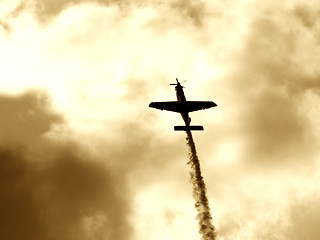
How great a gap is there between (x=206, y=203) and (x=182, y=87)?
2253 cm

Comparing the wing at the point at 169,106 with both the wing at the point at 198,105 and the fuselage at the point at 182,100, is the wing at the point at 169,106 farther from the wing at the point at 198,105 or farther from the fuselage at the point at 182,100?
the wing at the point at 198,105

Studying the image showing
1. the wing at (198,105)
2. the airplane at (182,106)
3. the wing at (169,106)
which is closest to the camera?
the airplane at (182,106)

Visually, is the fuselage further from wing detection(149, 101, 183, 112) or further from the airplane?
wing detection(149, 101, 183, 112)

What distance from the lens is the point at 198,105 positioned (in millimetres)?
74375

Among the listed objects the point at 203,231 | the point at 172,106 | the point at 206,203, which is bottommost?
the point at 203,231

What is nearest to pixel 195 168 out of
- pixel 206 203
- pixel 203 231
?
pixel 206 203

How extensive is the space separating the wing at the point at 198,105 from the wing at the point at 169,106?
2.12 metres

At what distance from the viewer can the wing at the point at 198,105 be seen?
241ft

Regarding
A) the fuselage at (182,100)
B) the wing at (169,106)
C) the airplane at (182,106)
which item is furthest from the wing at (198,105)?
the wing at (169,106)

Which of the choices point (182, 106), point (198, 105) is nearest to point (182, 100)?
point (182, 106)

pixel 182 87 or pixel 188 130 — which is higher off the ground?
pixel 182 87

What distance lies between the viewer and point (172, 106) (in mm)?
71375

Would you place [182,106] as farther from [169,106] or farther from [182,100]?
[169,106]

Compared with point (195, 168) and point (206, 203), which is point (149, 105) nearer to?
point (195, 168)
